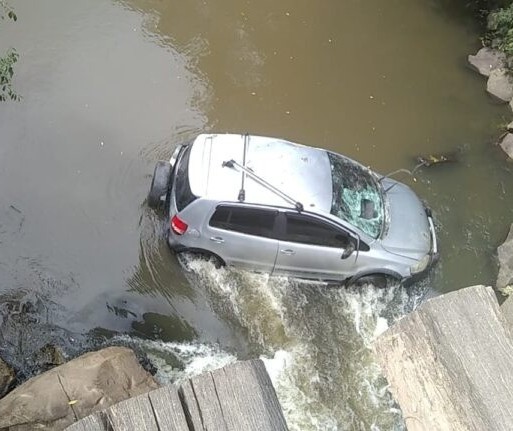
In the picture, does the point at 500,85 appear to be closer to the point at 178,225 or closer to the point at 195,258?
the point at 195,258

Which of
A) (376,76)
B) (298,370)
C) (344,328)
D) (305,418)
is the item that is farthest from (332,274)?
(376,76)

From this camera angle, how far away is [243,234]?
9.23 m

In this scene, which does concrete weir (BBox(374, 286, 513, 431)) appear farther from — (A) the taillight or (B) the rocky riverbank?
(B) the rocky riverbank

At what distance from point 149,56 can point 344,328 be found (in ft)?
21.3

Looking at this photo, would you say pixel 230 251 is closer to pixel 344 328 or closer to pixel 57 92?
pixel 344 328

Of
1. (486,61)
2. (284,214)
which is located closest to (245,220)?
(284,214)

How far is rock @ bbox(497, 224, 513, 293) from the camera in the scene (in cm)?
1075

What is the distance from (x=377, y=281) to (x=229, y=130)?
3.89 metres

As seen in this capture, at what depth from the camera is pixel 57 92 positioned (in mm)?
11914

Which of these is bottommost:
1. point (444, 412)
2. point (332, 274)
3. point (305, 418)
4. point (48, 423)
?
point (305, 418)

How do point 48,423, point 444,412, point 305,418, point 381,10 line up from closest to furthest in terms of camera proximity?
point 444,412 < point 48,423 < point 305,418 < point 381,10

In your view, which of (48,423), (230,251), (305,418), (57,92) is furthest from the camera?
→ (57,92)

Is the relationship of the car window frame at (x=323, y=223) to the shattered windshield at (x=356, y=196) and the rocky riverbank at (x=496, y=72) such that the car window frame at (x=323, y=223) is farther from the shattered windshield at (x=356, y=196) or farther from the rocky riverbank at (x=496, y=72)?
the rocky riverbank at (x=496, y=72)

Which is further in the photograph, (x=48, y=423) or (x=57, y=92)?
(x=57, y=92)
